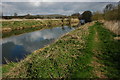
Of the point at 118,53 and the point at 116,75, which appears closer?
the point at 116,75

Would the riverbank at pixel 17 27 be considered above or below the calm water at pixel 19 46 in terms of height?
above

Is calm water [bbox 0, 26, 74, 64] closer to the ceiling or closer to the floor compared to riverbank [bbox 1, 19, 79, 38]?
closer to the floor

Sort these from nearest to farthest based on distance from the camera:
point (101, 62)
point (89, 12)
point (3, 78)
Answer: point (3, 78)
point (101, 62)
point (89, 12)

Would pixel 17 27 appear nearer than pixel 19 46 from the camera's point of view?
No

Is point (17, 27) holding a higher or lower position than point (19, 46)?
higher

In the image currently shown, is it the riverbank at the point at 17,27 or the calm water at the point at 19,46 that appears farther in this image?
the riverbank at the point at 17,27

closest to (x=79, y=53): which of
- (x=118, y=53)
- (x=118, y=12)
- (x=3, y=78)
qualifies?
(x=118, y=53)

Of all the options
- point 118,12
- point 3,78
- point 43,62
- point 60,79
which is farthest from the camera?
point 118,12

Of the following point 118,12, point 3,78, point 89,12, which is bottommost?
point 3,78

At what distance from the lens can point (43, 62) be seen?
9.66 metres

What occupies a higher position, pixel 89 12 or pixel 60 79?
pixel 89 12

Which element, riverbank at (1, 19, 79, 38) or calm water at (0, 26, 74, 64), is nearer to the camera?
calm water at (0, 26, 74, 64)

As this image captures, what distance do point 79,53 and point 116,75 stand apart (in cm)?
408

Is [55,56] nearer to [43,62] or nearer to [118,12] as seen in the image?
[43,62]
